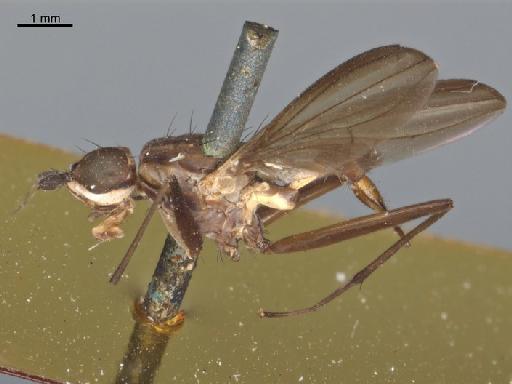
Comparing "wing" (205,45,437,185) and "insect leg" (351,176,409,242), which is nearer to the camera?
"wing" (205,45,437,185)

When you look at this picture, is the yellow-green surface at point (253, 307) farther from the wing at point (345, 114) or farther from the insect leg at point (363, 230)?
the wing at point (345, 114)

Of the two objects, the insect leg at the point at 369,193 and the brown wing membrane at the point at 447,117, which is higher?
the brown wing membrane at the point at 447,117

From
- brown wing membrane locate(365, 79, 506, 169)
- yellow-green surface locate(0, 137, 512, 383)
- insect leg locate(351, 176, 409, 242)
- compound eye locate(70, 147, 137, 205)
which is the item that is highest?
brown wing membrane locate(365, 79, 506, 169)

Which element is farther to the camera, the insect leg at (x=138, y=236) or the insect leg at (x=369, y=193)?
the insect leg at (x=369, y=193)

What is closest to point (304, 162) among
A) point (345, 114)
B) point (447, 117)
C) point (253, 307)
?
point (345, 114)

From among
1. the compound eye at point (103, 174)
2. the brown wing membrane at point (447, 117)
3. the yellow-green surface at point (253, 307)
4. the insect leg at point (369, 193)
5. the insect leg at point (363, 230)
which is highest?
the brown wing membrane at point (447, 117)

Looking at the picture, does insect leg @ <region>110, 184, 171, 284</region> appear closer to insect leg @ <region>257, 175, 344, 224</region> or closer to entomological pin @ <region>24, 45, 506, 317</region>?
entomological pin @ <region>24, 45, 506, 317</region>

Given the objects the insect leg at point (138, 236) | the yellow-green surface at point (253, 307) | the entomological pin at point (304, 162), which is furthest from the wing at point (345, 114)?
the yellow-green surface at point (253, 307)

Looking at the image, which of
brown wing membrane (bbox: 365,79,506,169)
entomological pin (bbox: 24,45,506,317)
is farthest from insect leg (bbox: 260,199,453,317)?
brown wing membrane (bbox: 365,79,506,169)

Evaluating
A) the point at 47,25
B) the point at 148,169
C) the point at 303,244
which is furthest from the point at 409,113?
the point at 47,25
